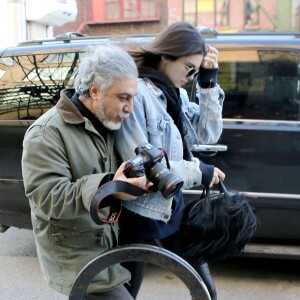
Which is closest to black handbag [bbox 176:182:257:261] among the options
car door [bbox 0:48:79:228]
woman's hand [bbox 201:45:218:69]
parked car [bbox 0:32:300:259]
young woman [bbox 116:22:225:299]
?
young woman [bbox 116:22:225:299]

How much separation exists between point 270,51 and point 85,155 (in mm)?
2275

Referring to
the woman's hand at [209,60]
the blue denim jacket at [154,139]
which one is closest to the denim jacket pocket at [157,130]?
the blue denim jacket at [154,139]

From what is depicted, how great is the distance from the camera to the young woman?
1916 mm

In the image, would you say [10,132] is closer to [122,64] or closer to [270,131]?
[270,131]

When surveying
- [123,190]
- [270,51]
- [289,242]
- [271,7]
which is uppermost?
[271,7]

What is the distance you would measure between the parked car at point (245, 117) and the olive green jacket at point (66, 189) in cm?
161

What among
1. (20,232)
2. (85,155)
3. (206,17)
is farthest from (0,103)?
(206,17)

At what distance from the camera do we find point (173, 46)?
6.63 feet

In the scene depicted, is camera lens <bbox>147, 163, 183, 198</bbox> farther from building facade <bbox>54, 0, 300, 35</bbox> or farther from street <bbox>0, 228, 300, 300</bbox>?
building facade <bbox>54, 0, 300, 35</bbox>

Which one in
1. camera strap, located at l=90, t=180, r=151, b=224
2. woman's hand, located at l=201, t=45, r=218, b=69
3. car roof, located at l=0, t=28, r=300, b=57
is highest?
car roof, located at l=0, t=28, r=300, b=57

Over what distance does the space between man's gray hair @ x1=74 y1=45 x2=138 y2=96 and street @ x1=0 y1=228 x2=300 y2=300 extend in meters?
2.18

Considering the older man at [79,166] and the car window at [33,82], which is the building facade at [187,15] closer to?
the car window at [33,82]

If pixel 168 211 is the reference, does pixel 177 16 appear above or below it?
above

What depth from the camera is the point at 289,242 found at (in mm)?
3615
